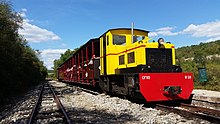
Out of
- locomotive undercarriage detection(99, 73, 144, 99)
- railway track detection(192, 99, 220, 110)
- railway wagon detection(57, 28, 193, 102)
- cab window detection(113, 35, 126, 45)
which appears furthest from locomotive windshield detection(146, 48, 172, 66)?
cab window detection(113, 35, 126, 45)

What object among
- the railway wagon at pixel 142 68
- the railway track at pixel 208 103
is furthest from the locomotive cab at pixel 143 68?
the railway track at pixel 208 103

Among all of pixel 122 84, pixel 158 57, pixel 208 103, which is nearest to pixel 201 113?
pixel 208 103

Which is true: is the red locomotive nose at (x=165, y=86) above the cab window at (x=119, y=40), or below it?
below

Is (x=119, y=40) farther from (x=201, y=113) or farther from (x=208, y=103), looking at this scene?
(x=201, y=113)

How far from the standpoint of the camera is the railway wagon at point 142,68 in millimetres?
9055

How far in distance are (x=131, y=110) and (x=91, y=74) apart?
6975 millimetres

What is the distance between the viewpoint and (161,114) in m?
7.64

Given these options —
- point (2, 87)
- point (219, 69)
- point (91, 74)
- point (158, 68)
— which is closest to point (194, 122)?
point (158, 68)

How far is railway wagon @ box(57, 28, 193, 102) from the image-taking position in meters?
9.05

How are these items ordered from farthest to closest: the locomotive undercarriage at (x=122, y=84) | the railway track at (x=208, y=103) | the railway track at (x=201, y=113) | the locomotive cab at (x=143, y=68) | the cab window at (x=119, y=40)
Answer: the cab window at (x=119, y=40), the locomotive undercarriage at (x=122, y=84), the locomotive cab at (x=143, y=68), the railway track at (x=208, y=103), the railway track at (x=201, y=113)

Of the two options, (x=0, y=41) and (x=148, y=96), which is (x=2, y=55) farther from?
(x=148, y=96)

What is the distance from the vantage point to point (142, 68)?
31.0ft

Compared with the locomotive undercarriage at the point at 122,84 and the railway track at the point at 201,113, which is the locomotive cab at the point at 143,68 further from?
the railway track at the point at 201,113

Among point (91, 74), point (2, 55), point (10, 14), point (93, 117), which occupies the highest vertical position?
point (10, 14)
